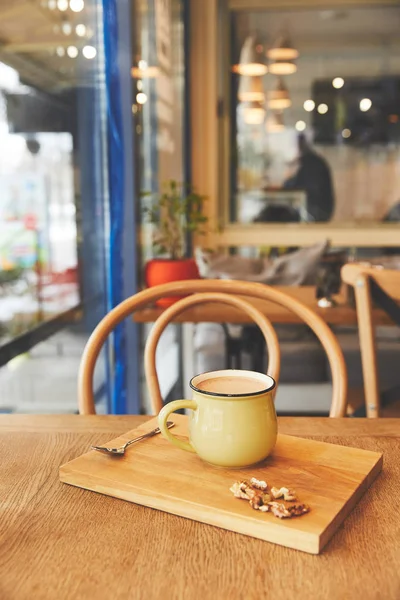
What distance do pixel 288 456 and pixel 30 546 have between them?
0.31 meters

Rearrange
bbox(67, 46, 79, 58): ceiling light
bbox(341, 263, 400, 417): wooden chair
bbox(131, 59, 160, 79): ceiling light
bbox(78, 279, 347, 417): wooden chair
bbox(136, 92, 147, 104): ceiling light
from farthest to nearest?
bbox(136, 92, 147, 104): ceiling light → bbox(131, 59, 160, 79): ceiling light → bbox(67, 46, 79, 58): ceiling light → bbox(341, 263, 400, 417): wooden chair → bbox(78, 279, 347, 417): wooden chair

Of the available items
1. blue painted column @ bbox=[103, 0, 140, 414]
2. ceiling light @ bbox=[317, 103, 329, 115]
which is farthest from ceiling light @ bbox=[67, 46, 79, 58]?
ceiling light @ bbox=[317, 103, 329, 115]

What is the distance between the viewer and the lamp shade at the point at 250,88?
5.13 m

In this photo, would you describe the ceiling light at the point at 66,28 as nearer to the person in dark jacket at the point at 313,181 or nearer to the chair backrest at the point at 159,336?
the chair backrest at the point at 159,336

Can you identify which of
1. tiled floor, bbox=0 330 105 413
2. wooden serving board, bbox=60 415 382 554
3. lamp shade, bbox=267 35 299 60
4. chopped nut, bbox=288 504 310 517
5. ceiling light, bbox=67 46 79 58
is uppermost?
lamp shade, bbox=267 35 299 60

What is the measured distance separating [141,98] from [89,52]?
0.76 m

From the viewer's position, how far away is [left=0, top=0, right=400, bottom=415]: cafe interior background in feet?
6.11

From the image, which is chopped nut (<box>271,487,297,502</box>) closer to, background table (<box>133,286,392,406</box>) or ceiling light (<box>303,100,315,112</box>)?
background table (<box>133,286,392,406</box>)

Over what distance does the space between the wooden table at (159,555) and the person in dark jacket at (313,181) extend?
459cm

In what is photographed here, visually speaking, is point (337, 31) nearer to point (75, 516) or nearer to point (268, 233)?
point (268, 233)

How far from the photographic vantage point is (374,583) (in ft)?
1.79

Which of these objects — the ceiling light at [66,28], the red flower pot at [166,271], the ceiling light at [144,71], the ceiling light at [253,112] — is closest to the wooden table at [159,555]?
the ceiling light at [66,28]

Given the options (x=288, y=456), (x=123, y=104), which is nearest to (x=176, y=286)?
(x=288, y=456)

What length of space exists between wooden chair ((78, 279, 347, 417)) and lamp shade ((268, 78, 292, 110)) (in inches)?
163
